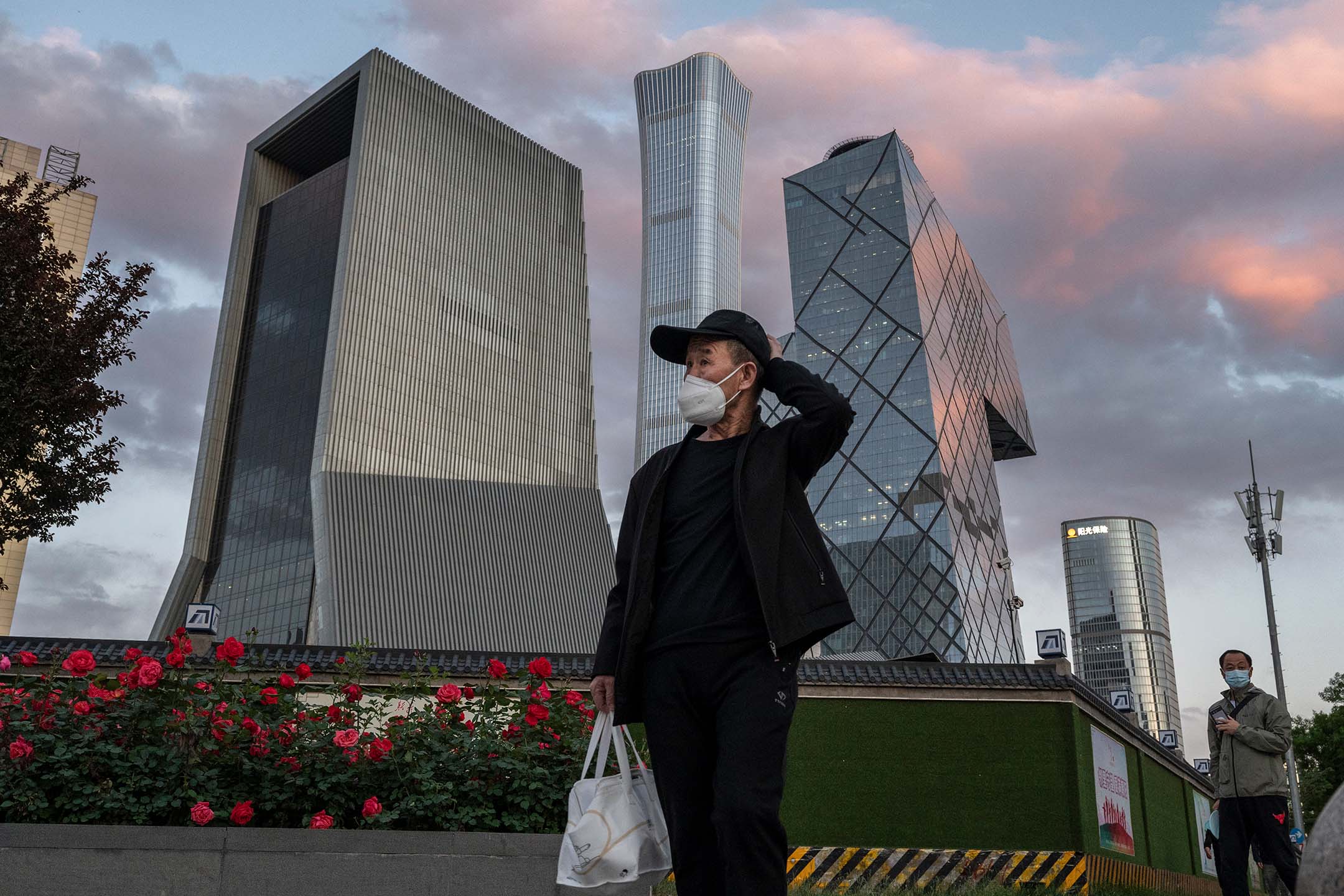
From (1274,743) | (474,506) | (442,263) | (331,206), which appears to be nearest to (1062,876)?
(1274,743)

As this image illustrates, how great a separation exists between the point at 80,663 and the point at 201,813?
1289 millimetres

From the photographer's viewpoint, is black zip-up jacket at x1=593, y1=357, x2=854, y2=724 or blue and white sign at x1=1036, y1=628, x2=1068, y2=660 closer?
black zip-up jacket at x1=593, y1=357, x2=854, y2=724

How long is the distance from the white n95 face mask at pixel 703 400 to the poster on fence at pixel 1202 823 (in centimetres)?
2695

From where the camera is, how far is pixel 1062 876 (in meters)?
15.3

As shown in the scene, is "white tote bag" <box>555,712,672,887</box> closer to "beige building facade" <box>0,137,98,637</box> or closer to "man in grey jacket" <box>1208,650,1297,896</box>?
"man in grey jacket" <box>1208,650,1297,896</box>

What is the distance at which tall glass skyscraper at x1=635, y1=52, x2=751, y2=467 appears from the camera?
155875mm

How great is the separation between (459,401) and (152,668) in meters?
57.7

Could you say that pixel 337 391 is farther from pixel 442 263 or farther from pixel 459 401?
pixel 442 263

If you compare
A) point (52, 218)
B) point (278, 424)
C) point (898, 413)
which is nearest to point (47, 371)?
point (278, 424)

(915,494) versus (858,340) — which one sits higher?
(858,340)

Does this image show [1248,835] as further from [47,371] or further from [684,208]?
[684,208]

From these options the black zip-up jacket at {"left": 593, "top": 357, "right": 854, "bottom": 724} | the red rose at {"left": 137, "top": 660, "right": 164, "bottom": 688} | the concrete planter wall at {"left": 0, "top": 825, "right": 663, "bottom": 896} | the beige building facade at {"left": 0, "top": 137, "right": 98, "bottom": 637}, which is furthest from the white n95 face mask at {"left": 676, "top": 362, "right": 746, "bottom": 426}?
the beige building facade at {"left": 0, "top": 137, "right": 98, "bottom": 637}

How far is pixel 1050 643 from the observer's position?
2003cm

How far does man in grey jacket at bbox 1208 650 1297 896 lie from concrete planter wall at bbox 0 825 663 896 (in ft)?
14.6
